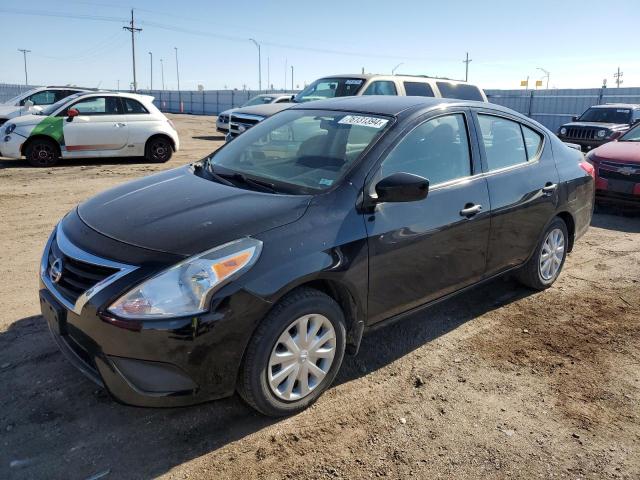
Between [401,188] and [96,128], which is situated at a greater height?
[96,128]

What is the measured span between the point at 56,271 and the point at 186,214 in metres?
0.76

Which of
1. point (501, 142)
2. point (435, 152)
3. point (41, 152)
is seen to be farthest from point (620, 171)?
point (41, 152)

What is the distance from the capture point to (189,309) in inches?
102

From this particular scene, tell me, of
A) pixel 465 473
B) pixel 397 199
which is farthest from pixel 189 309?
pixel 465 473

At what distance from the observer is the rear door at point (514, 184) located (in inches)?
166

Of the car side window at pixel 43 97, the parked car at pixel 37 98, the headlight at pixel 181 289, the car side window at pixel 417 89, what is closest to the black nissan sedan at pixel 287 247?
the headlight at pixel 181 289

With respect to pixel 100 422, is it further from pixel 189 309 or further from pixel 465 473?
pixel 465 473

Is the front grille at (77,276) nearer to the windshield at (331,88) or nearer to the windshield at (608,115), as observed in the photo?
the windshield at (331,88)

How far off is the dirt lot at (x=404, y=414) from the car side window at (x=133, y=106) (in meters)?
8.21

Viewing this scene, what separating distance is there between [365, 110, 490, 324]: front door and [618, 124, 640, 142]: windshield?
6907 millimetres

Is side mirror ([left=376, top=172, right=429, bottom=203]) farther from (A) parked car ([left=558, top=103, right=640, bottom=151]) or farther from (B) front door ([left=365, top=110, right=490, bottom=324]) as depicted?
(A) parked car ([left=558, top=103, right=640, bottom=151])

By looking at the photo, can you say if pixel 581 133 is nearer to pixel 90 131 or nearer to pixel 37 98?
pixel 90 131

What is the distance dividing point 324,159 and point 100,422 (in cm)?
208

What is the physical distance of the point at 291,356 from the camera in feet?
9.77
